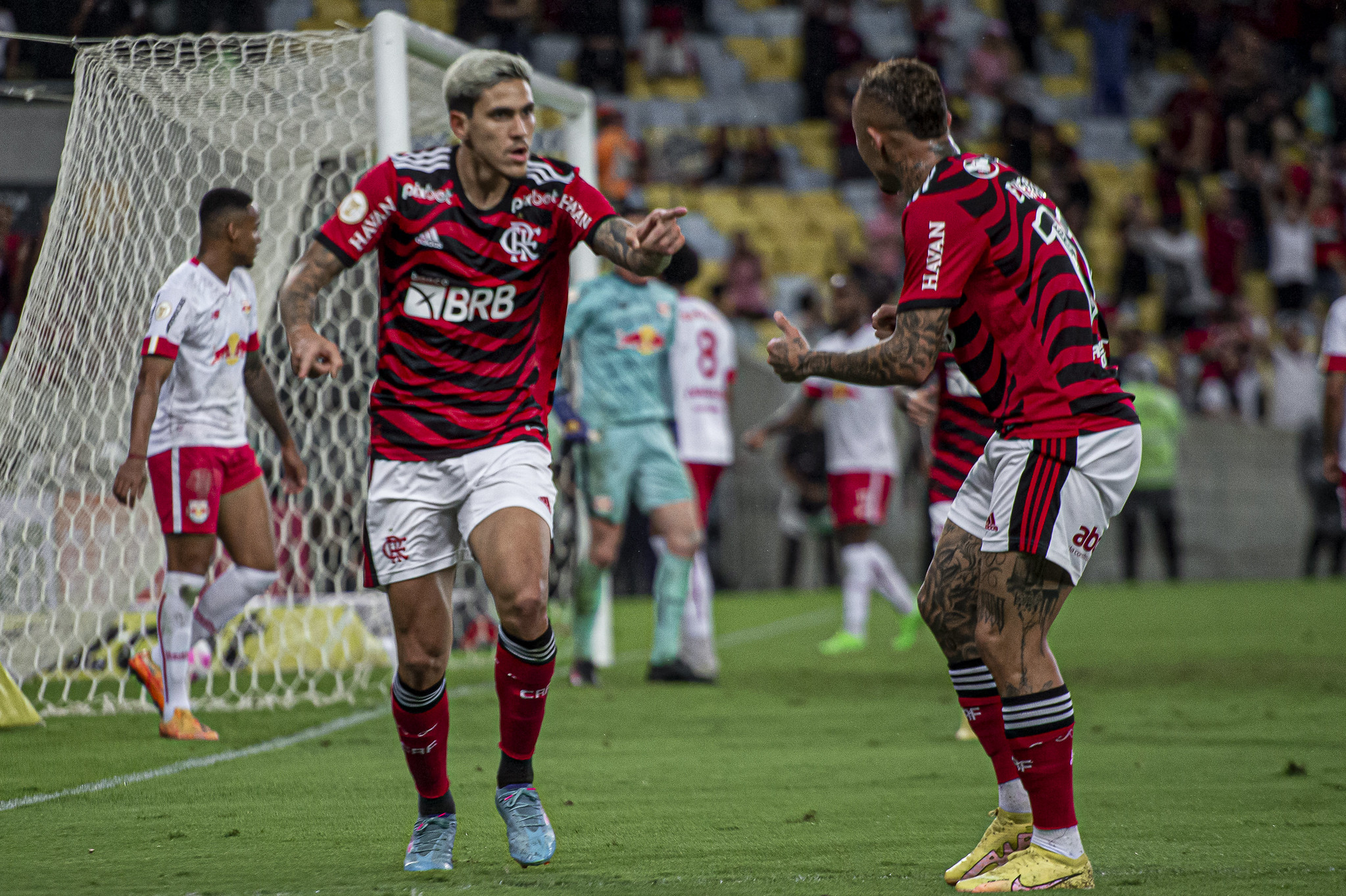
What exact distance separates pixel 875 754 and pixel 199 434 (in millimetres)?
2998

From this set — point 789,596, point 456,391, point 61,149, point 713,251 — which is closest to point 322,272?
point 456,391

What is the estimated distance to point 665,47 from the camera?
20.2 metres

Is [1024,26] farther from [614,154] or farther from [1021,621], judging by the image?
[1021,621]

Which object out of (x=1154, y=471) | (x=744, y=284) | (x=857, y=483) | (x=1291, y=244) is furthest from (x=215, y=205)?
(x=1291, y=244)

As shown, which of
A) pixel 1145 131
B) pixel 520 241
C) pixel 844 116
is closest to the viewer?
pixel 520 241

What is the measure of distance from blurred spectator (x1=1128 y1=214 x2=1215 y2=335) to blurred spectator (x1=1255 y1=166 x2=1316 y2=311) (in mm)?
998

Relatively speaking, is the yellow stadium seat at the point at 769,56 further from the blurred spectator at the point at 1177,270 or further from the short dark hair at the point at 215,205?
the short dark hair at the point at 215,205

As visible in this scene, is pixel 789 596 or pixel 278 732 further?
pixel 789 596

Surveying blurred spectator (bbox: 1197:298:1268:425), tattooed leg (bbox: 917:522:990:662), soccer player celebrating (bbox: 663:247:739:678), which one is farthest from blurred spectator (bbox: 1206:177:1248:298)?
tattooed leg (bbox: 917:522:990:662)

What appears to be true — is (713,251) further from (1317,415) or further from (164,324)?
(164,324)

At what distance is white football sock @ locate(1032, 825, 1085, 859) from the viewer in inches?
134

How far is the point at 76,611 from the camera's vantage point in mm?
7012

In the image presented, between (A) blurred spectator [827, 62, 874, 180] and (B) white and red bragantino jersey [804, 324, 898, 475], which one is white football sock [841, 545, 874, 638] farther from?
(A) blurred spectator [827, 62, 874, 180]

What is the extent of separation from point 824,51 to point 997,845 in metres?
17.9
